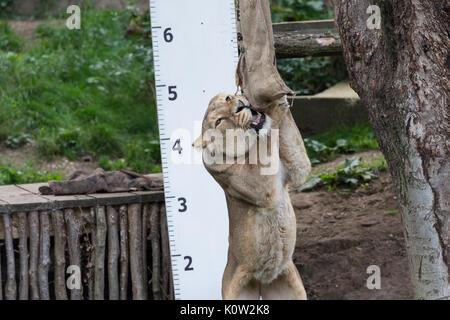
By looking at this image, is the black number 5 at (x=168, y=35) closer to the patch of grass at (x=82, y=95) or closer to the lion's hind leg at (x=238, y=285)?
the lion's hind leg at (x=238, y=285)

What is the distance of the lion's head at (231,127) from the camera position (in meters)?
3.38

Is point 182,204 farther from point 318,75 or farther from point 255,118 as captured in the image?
point 318,75

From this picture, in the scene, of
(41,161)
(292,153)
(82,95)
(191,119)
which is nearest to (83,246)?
(191,119)

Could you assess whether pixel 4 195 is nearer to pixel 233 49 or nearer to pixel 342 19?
pixel 233 49

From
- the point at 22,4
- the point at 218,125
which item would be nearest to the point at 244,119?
the point at 218,125

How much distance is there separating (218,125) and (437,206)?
4.58ft

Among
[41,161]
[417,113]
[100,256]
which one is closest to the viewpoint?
[417,113]

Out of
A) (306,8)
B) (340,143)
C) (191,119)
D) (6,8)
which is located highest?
(6,8)

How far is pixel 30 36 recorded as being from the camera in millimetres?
10211

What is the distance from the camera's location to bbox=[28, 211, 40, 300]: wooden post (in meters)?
5.36

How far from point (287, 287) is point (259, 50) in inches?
48.6

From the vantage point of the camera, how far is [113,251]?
→ 5641 mm

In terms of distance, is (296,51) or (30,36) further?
(30,36)

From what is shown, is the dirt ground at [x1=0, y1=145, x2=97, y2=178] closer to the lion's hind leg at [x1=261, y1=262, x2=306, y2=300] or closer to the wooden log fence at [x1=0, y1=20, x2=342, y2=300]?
the wooden log fence at [x1=0, y1=20, x2=342, y2=300]
